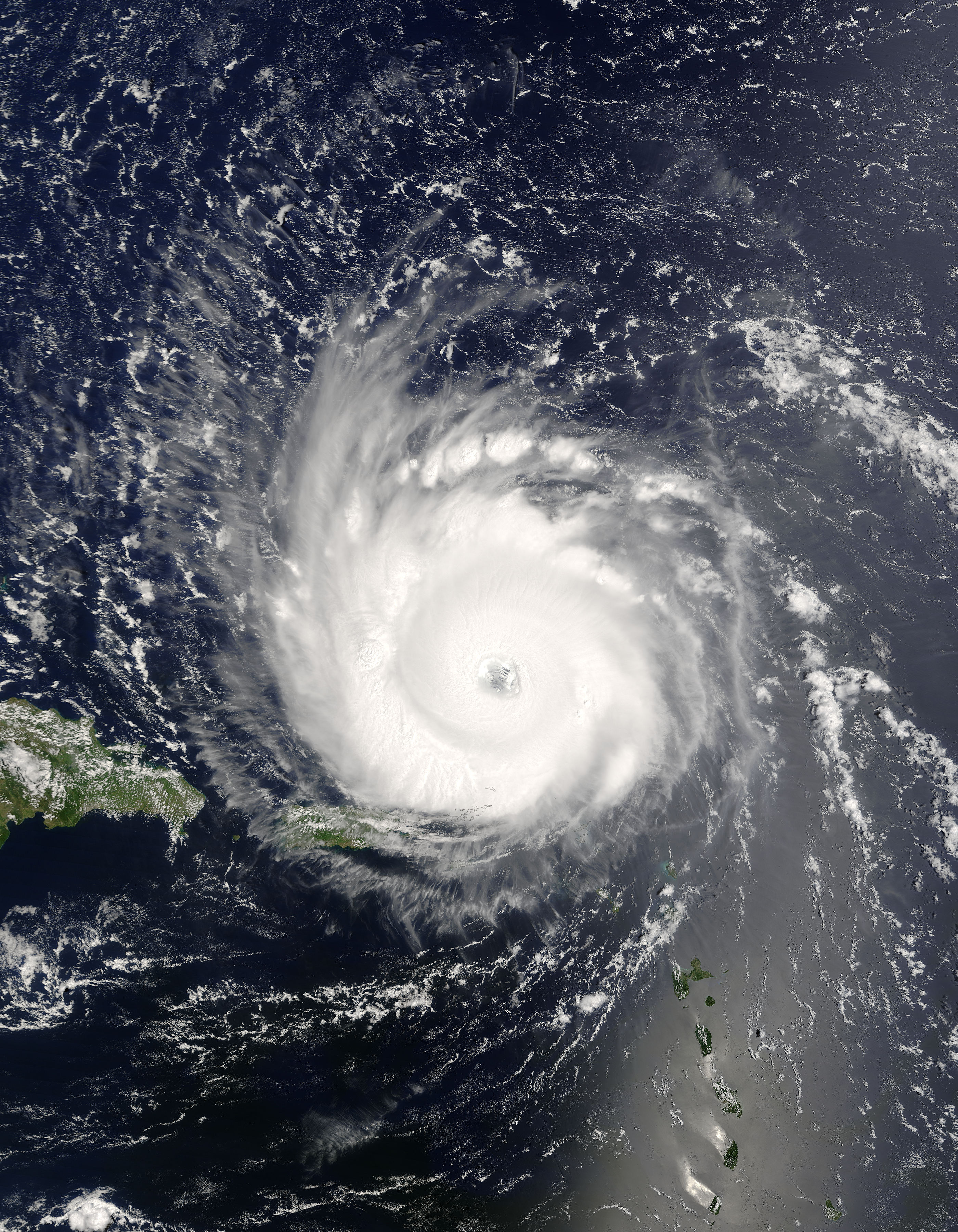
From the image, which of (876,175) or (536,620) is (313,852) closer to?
(536,620)

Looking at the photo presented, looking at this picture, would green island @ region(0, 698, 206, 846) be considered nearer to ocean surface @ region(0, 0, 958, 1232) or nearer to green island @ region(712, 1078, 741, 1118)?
ocean surface @ region(0, 0, 958, 1232)

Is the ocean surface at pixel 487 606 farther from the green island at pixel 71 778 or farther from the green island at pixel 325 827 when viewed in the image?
the green island at pixel 71 778

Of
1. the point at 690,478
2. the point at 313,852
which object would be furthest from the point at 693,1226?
the point at 690,478

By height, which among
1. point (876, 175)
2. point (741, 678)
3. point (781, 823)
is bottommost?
point (781, 823)

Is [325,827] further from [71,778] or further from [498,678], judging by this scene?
[71,778]

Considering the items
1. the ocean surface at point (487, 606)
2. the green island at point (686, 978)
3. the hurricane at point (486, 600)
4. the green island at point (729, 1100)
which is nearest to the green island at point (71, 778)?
the ocean surface at point (487, 606)

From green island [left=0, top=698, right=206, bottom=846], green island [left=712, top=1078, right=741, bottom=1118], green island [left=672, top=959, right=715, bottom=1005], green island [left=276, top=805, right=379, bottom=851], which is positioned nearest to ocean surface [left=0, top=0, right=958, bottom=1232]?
green island [left=276, top=805, right=379, bottom=851]
